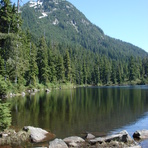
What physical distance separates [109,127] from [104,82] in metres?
110

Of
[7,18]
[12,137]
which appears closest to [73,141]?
[12,137]

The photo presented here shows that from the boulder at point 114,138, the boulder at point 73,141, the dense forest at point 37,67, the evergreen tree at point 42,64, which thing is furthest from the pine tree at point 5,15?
the evergreen tree at point 42,64

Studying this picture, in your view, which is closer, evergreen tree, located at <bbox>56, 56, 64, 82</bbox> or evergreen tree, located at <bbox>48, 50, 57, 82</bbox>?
evergreen tree, located at <bbox>48, 50, 57, 82</bbox>

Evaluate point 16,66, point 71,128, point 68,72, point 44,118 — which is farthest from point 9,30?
point 68,72

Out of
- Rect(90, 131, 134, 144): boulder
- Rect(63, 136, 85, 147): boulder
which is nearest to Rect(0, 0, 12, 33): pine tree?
Rect(63, 136, 85, 147): boulder

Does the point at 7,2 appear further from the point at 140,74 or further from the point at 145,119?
the point at 140,74

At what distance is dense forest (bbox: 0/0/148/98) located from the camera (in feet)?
104

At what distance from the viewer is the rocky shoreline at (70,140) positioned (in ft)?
43.6

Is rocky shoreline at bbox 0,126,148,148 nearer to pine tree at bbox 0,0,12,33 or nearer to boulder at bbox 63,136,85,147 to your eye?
boulder at bbox 63,136,85,147

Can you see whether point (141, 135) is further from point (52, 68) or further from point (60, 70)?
point (60, 70)

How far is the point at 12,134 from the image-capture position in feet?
49.7

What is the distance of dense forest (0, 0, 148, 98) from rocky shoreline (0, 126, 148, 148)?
3645 millimetres

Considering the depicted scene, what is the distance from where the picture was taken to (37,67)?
69375 mm

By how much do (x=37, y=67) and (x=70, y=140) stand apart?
186 ft
